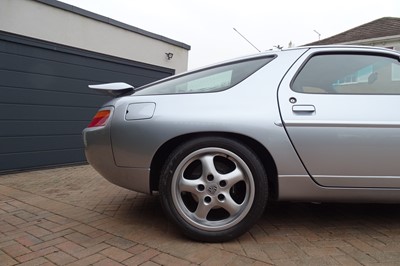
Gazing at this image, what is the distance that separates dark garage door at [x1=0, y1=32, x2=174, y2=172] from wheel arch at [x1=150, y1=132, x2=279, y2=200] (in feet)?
12.2

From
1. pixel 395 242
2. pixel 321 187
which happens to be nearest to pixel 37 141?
pixel 321 187

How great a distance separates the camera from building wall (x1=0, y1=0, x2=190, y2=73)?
503 centimetres

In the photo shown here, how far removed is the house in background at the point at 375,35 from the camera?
12.9 m

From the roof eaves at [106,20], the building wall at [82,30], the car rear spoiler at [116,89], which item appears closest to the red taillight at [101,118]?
the car rear spoiler at [116,89]

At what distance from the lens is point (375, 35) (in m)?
13.6

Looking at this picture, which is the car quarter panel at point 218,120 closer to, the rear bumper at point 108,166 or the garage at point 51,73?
the rear bumper at point 108,166

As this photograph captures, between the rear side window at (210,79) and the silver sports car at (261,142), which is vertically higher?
the rear side window at (210,79)

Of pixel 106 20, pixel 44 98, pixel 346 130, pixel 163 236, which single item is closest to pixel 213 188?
pixel 163 236

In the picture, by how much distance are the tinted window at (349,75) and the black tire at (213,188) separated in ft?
2.30

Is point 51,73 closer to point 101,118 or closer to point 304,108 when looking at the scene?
point 101,118

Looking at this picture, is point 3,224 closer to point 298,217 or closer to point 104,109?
point 104,109

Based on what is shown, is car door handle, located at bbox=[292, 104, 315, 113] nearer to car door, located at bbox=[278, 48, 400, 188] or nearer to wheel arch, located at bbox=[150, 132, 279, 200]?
car door, located at bbox=[278, 48, 400, 188]

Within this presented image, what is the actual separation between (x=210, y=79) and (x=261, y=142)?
0.70 metres

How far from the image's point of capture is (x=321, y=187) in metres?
2.29
